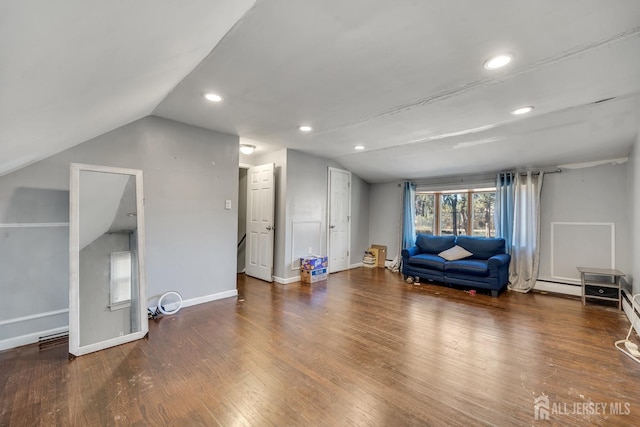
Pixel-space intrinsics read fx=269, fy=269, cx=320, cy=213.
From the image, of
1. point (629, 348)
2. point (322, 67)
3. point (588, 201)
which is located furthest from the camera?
point (588, 201)

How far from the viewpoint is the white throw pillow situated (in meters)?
4.77

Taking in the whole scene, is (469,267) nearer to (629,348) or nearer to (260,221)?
(629,348)

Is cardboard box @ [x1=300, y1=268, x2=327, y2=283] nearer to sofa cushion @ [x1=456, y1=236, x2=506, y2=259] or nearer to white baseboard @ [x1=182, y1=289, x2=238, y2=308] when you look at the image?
white baseboard @ [x1=182, y1=289, x2=238, y2=308]

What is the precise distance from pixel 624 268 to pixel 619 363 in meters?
2.44

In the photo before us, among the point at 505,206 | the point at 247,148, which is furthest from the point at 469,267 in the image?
the point at 247,148

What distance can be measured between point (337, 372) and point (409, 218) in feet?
14.6

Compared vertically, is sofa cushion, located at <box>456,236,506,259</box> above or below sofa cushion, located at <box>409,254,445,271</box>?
above

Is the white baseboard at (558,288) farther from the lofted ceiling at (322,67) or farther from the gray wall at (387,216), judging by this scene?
the gray wall at (387,216)

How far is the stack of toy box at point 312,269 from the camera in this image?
473 centimetres

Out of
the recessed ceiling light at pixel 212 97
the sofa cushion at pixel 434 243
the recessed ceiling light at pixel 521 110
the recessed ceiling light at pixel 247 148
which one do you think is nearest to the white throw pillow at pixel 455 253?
the sofa cushion at pixel 434 243

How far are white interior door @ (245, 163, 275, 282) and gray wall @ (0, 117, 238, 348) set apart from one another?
86 cm

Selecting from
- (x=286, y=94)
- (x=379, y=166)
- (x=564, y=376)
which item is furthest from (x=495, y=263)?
(x=286, y=94)

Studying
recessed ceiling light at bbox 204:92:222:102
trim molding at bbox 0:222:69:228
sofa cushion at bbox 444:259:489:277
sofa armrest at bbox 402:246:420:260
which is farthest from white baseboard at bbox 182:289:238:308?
sofa cushion at bbox 444:259:489:277

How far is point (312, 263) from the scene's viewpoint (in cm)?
476
